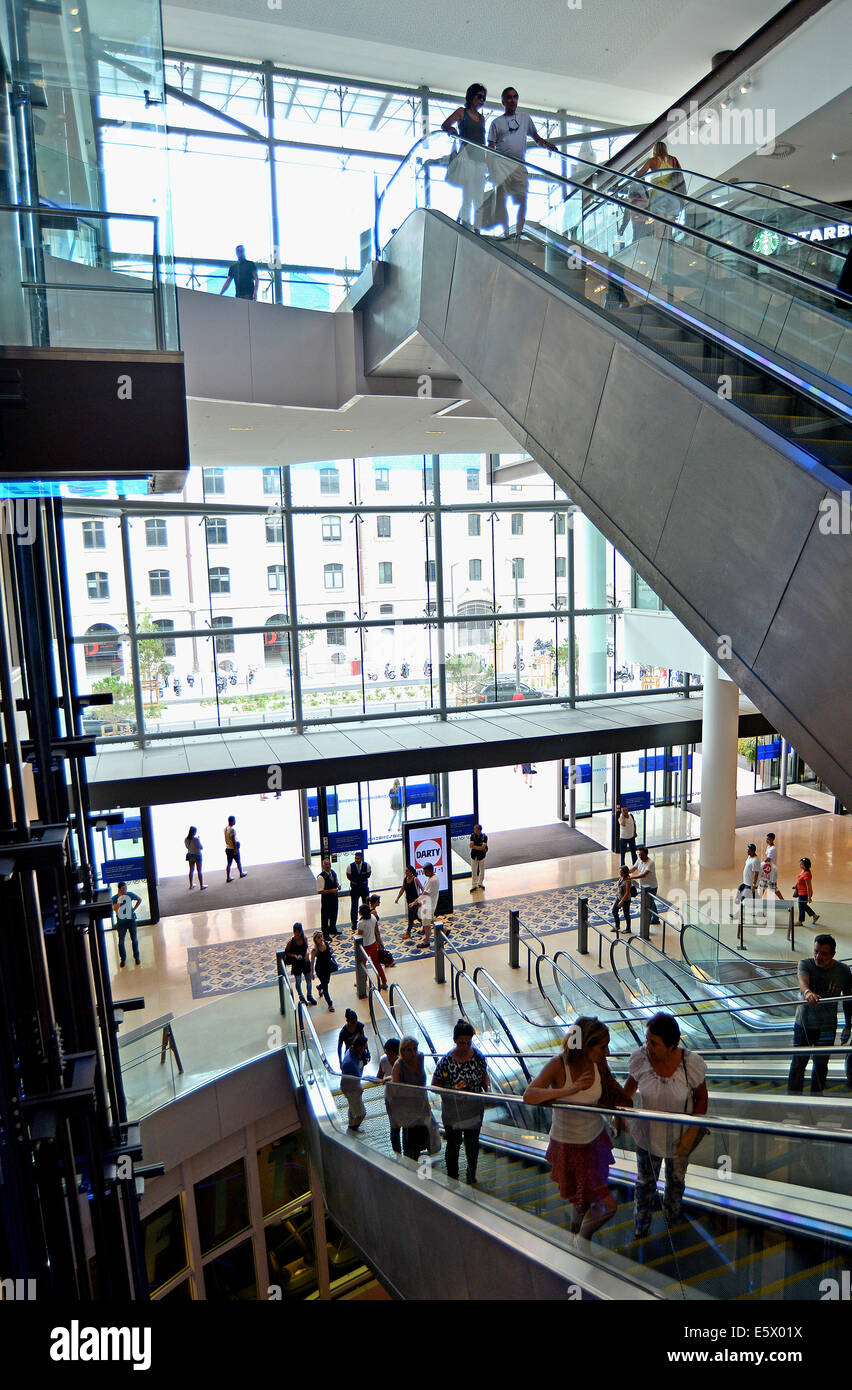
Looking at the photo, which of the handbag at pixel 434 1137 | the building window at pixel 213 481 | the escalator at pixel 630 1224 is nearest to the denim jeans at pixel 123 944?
the escalator at pixel 630 1224

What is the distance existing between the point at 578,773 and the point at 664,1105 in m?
15.7

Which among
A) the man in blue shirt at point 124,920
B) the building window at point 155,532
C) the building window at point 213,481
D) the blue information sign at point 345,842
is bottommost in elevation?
the man in blue shirt at point 124,920

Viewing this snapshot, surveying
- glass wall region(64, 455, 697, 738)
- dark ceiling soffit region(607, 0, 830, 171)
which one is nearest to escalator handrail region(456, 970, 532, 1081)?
glass wall region(64, 455, 697, 738)

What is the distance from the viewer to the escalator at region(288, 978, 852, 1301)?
3688 millimetres

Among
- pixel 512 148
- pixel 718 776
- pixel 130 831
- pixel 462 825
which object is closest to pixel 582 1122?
pixel 512 148

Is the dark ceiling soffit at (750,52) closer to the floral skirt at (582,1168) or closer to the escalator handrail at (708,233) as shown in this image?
the escalator handrail at (708,233)

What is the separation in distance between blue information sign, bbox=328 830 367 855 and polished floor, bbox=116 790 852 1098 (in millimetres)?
1022

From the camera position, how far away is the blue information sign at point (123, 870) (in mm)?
15180

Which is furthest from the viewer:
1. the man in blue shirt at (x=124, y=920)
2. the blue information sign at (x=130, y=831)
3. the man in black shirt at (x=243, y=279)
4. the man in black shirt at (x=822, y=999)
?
the blue information sign at (x=130, y=831)

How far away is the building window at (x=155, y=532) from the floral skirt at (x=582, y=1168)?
44.7ft

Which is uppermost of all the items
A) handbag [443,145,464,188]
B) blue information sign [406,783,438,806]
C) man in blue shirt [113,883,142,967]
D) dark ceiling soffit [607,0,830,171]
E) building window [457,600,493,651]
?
dark ceiling soffit [607,0,830,171]

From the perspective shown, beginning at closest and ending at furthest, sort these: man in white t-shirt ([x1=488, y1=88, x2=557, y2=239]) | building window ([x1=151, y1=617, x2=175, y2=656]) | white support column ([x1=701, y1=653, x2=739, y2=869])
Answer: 1. man in white t-shirt ([x1=488, y1=88, x2=557, y2=239])
2. building window ([x1=151, y1=617, x2=175, y2=656])
3. white support column ([x1=701, y1=653, x2=739, y2=869])

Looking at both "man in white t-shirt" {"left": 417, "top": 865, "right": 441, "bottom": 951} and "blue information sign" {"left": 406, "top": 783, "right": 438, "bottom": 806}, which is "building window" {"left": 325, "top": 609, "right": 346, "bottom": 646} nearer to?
"blue information sign" {"left": 406, "top": 783, "right": 438, "bottom": 806}
